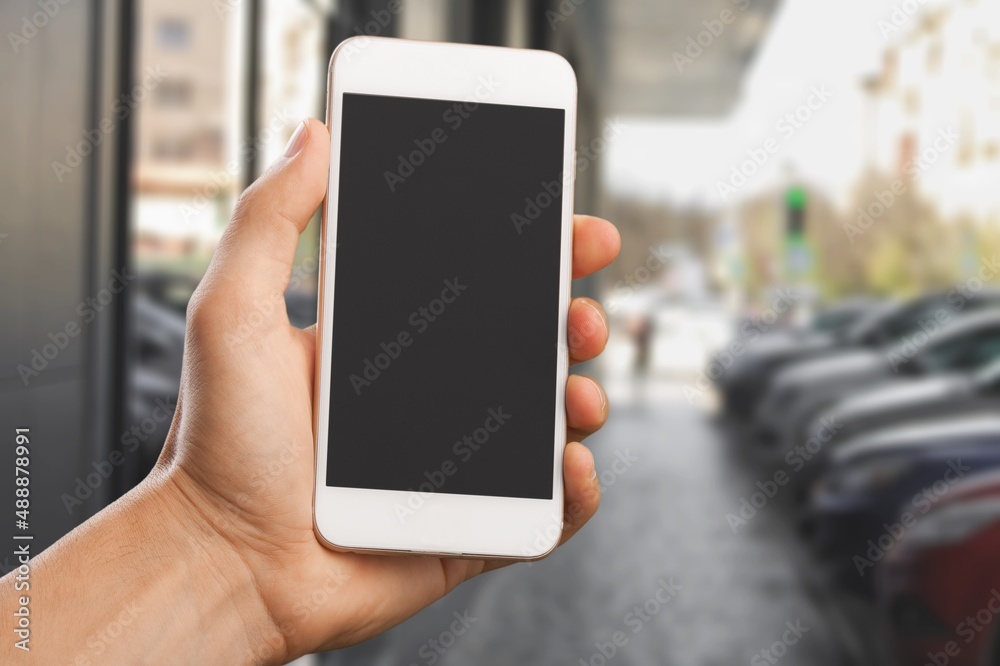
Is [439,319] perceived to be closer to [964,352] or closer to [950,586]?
[950,586]

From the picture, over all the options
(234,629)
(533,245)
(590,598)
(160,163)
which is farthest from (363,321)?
(590,598)

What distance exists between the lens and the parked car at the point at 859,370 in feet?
11.3

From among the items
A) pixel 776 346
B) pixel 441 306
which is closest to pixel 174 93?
pixel 441 306

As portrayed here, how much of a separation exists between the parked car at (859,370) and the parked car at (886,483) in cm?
33

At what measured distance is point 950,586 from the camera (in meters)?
2.40

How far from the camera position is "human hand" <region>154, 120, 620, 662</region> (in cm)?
104

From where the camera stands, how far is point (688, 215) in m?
5.18

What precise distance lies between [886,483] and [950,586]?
0.81 metres

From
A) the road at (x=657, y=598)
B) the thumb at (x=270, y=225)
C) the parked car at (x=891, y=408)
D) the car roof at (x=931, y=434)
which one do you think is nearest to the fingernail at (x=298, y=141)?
the thumb at (x=270, y=225)

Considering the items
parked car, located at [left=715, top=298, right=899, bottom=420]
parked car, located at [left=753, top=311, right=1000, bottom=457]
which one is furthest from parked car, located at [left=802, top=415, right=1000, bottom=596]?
parked car, located at [left=715, top=298, right=899, bottom=420]

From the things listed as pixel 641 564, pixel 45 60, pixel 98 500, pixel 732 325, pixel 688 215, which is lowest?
pixel 641 564

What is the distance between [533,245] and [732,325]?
4.11m

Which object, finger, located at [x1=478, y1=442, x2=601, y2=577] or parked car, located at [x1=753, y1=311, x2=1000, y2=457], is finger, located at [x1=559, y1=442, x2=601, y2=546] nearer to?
finger, located at [x1=478, y1=442, x2=601, y2=577]

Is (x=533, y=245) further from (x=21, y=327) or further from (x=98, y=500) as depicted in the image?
(x=98, y=500)
